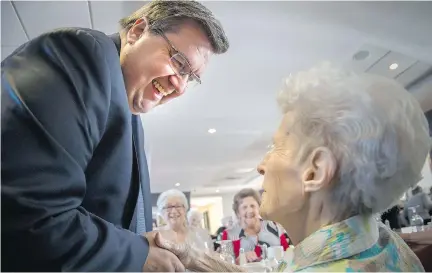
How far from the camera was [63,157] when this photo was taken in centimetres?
59

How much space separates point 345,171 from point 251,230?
8.35 feet

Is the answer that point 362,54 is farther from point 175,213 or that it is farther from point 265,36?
point 175,213

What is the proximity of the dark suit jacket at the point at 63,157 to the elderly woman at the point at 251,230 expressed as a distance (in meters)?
1.91

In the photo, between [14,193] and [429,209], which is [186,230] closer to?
[429,209]

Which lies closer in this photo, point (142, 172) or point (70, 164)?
point (70, 164)

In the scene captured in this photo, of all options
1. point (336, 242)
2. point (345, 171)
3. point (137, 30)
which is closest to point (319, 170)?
point (345, 171)

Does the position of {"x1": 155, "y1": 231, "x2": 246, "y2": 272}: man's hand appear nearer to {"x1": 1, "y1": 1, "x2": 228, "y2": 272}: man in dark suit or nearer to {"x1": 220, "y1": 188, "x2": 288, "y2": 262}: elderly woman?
{"x1": 1, "y1": 1, "x2": 228, "y2": 272}: man in dark suit

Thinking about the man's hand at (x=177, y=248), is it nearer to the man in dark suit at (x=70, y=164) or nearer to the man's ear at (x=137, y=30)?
the man in dark suit at (x=70, y=164)

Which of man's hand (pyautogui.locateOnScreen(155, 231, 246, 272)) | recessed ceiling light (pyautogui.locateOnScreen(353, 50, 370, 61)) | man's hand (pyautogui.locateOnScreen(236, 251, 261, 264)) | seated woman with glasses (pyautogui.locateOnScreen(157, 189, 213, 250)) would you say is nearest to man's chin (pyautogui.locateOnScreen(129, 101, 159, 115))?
man's hand (pyautogui.locateOnScreen(155, 231, 246, 272))

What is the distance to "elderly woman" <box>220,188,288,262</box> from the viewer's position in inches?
104

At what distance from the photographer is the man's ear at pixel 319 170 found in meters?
Answer: 0.79

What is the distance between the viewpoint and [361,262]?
27.5 inches

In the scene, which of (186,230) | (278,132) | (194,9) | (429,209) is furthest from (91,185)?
(186,230)

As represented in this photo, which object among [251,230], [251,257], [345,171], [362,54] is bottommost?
[251,257]
